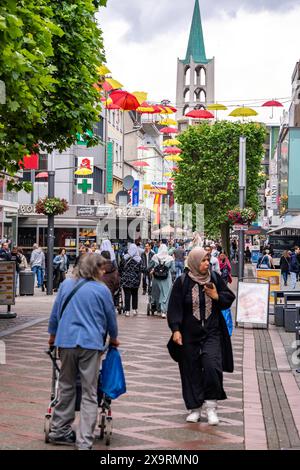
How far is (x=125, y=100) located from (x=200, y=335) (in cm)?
2269

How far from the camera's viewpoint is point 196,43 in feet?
472

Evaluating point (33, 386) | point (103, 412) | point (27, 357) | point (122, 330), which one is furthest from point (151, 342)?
point (103, 412)

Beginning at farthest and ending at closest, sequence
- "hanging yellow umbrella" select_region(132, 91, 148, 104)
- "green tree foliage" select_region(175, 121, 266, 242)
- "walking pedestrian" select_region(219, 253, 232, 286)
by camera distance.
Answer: "green tree foliage" select_region(175, 121, 266, 242) → "hanging yellow umbrella" select_region(132, 91, 148, 104) → "walking pedestrian" select_region(219, 253, 232, 286)

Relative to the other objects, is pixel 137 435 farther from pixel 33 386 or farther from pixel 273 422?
pixel 33 386

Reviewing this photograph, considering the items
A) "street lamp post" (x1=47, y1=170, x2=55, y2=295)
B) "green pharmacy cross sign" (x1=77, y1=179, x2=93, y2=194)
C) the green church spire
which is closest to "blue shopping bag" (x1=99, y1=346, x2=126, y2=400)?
"street lamp post" (x1=47, y1=170, x2=55, y2=295)

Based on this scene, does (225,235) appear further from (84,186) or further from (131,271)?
(131,271)

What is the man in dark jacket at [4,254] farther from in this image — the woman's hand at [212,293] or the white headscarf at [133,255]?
the woman's hand at [212,293]

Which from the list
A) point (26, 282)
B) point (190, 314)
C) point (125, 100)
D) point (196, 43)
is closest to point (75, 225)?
point (125, 100)

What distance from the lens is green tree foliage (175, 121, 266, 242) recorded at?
5888 cm

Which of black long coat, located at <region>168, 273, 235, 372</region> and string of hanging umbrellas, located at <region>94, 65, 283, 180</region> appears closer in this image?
black long coat, located at <region>168, 273, 235, 372</region>

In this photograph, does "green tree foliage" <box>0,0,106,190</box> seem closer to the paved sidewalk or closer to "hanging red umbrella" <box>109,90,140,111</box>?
the paved sidewalk

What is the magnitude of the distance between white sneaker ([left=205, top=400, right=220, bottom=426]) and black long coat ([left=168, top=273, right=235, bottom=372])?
37 cm

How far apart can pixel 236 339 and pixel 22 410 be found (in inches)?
339
